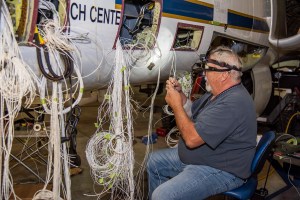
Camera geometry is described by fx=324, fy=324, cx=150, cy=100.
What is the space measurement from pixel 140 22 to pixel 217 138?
1.04 metres

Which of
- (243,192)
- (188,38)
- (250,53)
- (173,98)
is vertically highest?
(188,38)

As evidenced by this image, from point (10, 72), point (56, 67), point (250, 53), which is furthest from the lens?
point (250, 53)

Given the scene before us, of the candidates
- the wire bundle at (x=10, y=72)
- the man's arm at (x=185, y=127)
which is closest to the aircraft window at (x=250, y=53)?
the man's arm at (x=185, y=127)

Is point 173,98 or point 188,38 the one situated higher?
point 188,38

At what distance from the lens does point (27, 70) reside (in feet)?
5.52

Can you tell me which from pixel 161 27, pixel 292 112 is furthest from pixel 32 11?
pixel 292 112

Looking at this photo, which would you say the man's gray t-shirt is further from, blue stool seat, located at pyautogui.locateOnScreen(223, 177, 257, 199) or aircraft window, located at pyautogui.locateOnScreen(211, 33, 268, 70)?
aircraft window, located at pyautogui.locateOnScreen(211, 33, 268, 70)

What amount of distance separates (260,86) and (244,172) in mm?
2552

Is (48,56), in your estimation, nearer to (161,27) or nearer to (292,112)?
(161,27)

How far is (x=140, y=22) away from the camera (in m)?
2.40

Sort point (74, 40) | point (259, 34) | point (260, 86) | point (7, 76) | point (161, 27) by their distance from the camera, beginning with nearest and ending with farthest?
point (7, 76) → point (74, 40) → point (161, 27) → point (259, 34) → point (260, 86)

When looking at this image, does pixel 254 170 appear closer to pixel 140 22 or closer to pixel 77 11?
pixel 140 22

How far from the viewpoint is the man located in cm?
195

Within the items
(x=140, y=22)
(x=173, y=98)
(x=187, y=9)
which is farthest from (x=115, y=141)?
(x=187, y=9)
